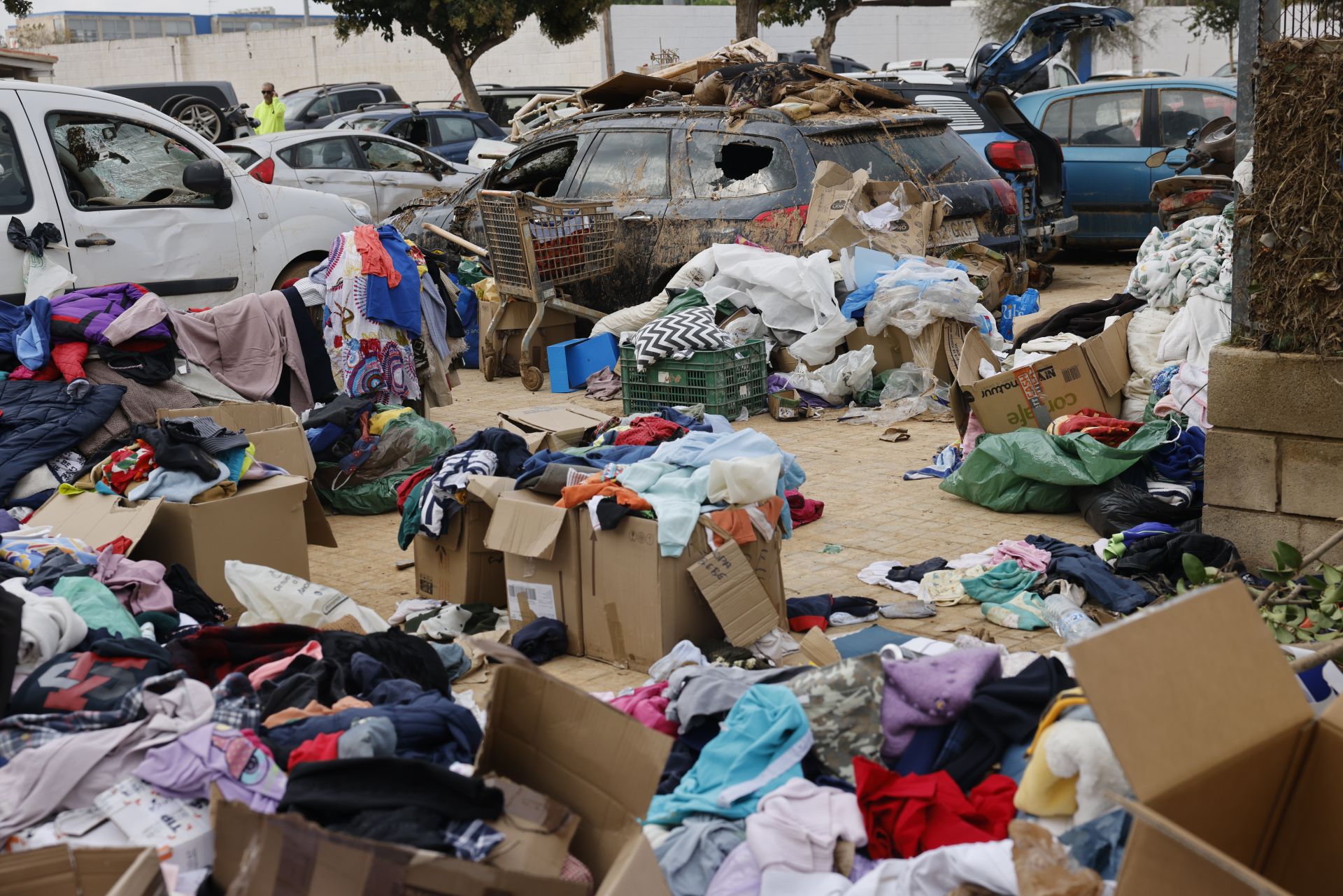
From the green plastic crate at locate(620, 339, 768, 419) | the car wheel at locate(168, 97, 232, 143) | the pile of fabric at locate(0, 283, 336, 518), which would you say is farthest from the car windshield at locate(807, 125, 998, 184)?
the car wheel at locate(168, 97, 232, 143)

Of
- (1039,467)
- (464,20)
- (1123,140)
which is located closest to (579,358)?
(1039,467)

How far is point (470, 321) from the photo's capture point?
1031cm

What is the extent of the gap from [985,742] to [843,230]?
606 cm

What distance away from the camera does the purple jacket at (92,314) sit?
6.25m

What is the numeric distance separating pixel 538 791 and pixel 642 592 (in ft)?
5.53

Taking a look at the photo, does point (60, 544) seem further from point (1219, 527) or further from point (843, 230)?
point (843, 230)

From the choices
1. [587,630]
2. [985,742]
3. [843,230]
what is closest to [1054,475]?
[587,630]

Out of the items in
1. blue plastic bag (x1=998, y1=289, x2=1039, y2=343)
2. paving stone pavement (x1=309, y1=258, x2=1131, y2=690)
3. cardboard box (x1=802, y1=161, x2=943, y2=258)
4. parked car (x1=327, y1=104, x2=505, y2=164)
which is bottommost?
paving stone pavement (x1=309, y1=258, x2=1131, y2=690)

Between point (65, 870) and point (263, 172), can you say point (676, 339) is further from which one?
point (65, 870)

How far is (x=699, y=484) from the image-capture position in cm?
480

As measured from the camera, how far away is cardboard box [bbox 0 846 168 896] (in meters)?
2.67

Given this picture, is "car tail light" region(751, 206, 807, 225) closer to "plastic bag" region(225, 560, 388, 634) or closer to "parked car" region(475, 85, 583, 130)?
"plastic bag" region(225, 560, 388, 634)

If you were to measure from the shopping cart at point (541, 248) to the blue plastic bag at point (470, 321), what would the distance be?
1.15ft

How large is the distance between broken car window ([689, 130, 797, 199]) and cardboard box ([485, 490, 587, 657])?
501 cm
